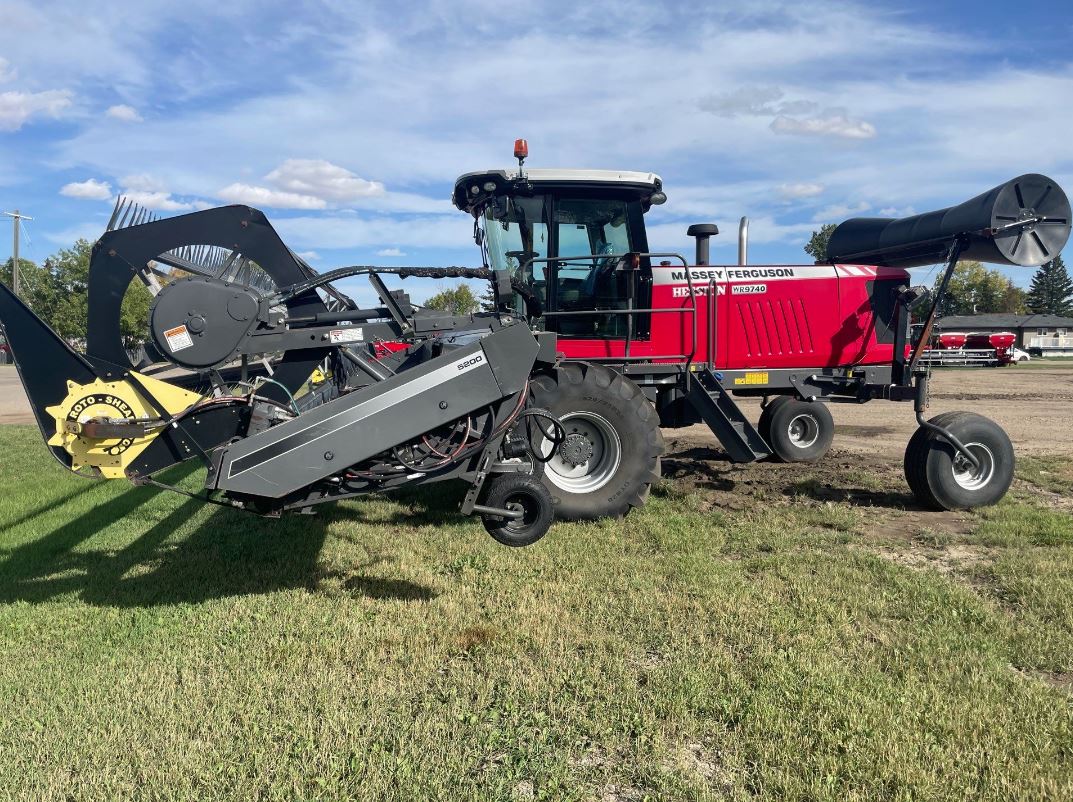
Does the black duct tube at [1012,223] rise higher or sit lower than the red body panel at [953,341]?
higher

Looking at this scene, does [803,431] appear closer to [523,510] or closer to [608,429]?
[608,429]

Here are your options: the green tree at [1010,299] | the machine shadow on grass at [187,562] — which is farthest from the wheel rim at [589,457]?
the green tree at [1010,299]

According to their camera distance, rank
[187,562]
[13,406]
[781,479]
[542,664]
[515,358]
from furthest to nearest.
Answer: [13,406], [781,479], [187,562], [515,358], [542,664]

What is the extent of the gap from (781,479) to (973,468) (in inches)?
69.4

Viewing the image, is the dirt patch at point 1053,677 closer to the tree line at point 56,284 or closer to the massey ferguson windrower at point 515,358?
the massey ferguson windrower at point 515,358

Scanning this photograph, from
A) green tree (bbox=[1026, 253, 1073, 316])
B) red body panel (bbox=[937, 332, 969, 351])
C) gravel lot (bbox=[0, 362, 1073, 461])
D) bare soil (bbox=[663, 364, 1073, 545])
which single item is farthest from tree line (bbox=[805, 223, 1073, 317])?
bare soil (bbox=[663, 364, 1073, 545])

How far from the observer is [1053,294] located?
88.4 metres

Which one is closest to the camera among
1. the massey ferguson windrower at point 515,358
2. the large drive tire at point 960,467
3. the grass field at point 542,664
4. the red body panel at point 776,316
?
the grass field at point 542,664

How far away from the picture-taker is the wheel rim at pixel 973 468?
630cm

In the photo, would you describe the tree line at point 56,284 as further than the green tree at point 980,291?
No

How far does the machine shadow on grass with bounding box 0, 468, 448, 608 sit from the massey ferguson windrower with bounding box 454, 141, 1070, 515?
1.67 m

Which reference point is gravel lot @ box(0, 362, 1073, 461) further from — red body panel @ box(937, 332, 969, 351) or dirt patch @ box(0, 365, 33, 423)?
red body panel @ box(937, 332, 969, 351)

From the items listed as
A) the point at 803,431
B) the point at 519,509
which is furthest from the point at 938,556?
the point at 803,431

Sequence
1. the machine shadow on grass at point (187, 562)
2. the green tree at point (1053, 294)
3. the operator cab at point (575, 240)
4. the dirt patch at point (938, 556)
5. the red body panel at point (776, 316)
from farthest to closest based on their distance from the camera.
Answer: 1. the green tree at point (1053, 294)
2. the red body panel at point (776, 316)
3. the operator cab at point (575, 240)
4. the dirt patch at point (938, 556)
5. the machine shadow on grass at point (187, 562)
